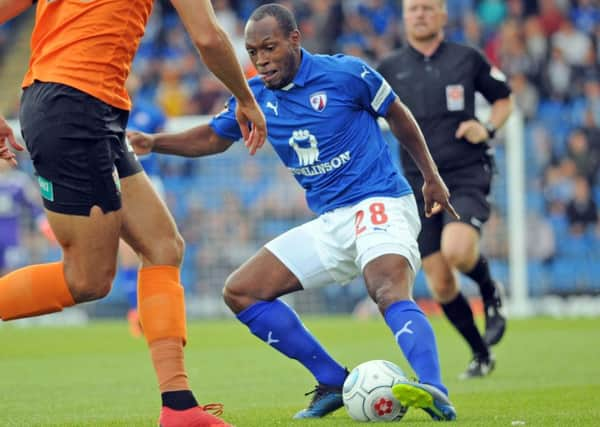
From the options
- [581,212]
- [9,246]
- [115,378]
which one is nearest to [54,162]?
[115,378]

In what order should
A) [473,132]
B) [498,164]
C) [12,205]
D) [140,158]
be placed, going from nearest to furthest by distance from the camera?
[473,132], [140,158], [12,205], [498,164]

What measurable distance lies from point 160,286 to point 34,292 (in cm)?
54

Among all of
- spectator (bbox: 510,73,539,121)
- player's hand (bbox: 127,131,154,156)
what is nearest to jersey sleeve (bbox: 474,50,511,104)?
player's hand (bbox: 127,131,154,156)

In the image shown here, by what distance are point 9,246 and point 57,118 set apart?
38.2 feet

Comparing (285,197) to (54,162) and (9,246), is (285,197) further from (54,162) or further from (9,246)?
(54,162)

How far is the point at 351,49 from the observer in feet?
68.2

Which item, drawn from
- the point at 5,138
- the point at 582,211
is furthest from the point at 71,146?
the point at 582,211

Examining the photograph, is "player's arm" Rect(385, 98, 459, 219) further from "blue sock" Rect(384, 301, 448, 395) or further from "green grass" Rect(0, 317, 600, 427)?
"green grass" Rect(0, 317, 600, 427)

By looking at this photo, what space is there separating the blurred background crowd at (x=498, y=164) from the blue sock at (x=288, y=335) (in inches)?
Answer: 395

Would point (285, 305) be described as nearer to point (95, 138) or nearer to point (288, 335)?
point (288, 335)

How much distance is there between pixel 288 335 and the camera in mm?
6227

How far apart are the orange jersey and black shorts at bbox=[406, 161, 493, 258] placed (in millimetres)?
4165

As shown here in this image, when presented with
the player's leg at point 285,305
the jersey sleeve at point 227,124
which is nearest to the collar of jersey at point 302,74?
the jersey sleeve at point 227,124

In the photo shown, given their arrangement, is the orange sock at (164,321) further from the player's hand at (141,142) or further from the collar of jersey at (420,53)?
the collar of jersey at (420,53)
